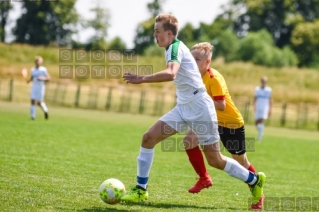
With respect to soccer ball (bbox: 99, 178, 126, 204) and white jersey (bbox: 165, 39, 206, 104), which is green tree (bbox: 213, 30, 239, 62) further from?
soccer ball (bbox: 99, 178, 126, 204)

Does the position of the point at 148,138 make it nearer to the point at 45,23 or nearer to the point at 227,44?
the point at 45,23

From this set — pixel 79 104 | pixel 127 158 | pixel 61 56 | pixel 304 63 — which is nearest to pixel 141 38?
pixel 304 63

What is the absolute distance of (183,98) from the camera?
7.47 meters

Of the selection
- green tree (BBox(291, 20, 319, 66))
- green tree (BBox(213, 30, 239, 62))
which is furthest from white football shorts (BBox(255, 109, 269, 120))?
green tree (BBox(291, 20, 319, 66))

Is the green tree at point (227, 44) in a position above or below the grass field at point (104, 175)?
above

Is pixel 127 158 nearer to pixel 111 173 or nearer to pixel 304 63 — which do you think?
pixel 111 173

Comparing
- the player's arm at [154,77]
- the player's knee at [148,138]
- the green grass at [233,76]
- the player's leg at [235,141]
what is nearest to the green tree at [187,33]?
the green grass at [233,76]

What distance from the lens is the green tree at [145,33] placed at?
79075 mm

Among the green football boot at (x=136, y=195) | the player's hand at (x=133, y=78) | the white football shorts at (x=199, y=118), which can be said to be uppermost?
the player's hand at (x=133, y=78)

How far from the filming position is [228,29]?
89625 millimetres

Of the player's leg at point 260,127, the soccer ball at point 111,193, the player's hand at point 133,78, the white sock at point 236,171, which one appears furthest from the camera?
the player's leg at point 260,127

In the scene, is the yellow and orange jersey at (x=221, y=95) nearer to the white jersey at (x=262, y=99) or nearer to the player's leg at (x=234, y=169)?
the player's leg at (x=234, y=169)

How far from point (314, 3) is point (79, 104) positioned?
65614 mm

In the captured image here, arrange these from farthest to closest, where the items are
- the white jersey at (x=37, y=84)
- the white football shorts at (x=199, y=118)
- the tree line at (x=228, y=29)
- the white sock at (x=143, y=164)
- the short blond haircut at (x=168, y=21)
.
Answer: the tree line at (x=228, y=29)
the white jersey at (x=37, y=84)
the white sock at (x=143, y=164)
the white football shorts at (x=199, y=118)
the short blond haircut at (x=168, y=21)
